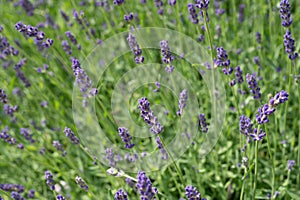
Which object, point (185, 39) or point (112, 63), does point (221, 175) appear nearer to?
point (185, 39)

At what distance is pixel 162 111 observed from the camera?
11.8 ft

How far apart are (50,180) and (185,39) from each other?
2221 mm

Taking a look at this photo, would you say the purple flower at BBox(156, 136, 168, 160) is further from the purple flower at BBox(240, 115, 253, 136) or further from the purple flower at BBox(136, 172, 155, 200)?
the purple flower at BBox(136, 172, 155, 200)

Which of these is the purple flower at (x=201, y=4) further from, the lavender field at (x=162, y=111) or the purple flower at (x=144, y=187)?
the purple flower at (x=144, y=187)

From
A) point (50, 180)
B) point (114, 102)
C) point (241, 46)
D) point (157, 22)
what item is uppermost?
point (157, 22)

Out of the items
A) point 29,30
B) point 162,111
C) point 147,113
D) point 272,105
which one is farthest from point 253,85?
point 29,30

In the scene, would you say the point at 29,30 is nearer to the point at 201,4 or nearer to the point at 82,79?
the point at 82,79

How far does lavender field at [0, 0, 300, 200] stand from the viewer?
298 cm

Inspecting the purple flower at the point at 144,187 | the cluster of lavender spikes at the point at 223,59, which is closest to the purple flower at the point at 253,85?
the cluster of lavender spikes at the point at 223,59

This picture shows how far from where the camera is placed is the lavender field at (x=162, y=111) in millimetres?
2977

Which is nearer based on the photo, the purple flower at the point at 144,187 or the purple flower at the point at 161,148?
the purple flower at the point at 144,187

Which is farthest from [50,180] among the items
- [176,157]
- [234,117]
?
[234,117]

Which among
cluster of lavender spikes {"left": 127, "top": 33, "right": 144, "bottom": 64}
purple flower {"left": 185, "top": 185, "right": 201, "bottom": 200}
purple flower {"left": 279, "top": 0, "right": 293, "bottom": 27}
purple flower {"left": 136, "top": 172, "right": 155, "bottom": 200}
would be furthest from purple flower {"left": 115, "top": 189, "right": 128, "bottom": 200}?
purple flower {"left": 279, "top": 0, "right": 293, "bottom": 27}

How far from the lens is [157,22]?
422 cm
